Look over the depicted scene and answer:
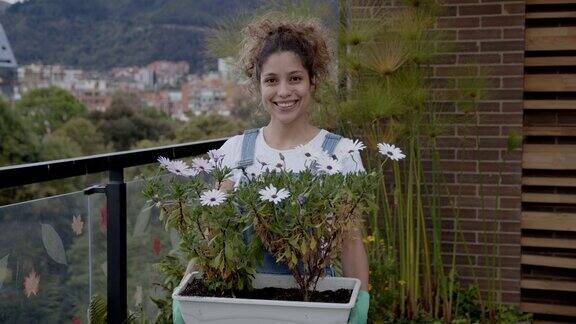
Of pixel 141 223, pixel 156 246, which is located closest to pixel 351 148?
pixel 141 223

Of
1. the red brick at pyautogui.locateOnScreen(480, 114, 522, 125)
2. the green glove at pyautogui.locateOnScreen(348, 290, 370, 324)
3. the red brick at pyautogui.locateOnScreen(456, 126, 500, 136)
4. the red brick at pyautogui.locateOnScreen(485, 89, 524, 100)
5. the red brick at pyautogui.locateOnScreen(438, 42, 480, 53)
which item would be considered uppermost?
the red brick at pyautogui.locateOnScreen(438, 42, 480, 53)

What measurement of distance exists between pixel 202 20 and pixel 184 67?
1.24m

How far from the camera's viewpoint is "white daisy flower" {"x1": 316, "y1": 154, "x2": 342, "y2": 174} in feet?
4.61

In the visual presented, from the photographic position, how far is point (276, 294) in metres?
1.45

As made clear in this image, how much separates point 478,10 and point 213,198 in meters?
3.06

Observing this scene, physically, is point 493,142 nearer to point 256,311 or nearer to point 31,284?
point 31,284

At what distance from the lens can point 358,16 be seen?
13.6 ft

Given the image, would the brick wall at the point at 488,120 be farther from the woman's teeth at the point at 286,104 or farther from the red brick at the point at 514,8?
the woman's teeth at the point at 286,104

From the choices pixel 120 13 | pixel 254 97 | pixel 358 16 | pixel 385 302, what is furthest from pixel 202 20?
pixel 254 97

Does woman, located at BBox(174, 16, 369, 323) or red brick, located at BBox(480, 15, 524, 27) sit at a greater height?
red brick, located at BBox(480, 15, 524, 27)

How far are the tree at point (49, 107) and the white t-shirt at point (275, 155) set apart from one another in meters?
12.6

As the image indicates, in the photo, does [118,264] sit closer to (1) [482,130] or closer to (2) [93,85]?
(1) [482,130]

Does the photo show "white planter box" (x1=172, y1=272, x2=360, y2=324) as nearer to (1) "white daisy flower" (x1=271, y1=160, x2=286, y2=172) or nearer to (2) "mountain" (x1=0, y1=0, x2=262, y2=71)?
(1) "white daisy flower" (x1=271, y1=160, x2=286, y2=172)

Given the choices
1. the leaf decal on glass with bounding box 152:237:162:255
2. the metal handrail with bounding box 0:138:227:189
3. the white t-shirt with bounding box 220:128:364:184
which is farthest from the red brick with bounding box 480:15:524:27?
the white t-shirt with bounding box 220:128:364:184
